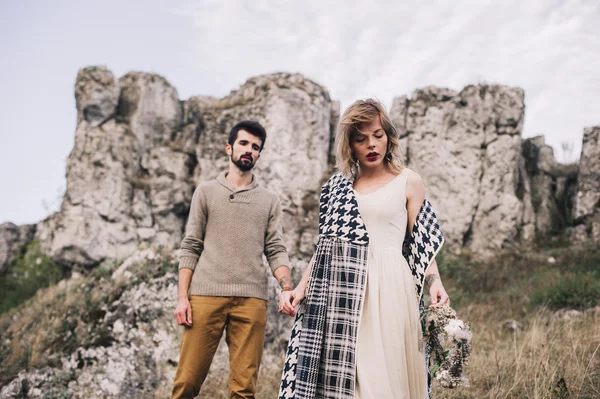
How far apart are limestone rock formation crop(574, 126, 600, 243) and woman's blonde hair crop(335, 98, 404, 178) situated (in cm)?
1536

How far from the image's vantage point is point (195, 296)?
3.10 meters

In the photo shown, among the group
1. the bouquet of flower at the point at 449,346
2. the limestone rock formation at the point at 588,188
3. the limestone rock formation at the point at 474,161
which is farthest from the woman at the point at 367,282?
the limestone rock formation at the point at 588,188

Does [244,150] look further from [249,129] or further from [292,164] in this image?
[292,164]

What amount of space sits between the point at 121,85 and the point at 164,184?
5.12 meters

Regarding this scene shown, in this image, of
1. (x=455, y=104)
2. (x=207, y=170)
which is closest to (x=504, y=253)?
(x=455, y=104)

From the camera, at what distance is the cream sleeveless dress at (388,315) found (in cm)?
205

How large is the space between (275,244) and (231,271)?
44 centimetres

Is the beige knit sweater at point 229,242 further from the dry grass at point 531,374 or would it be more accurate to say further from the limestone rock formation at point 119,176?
the limestone rock formation at point 119,176

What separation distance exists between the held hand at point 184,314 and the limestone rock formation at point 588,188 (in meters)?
15.8

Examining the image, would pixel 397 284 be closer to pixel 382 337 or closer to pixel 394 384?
pixel 382 337

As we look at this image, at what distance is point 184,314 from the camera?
9.93 feet

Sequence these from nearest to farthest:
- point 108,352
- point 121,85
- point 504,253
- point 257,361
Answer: point 257,361, point 108,352, point 504,253, point 121,85

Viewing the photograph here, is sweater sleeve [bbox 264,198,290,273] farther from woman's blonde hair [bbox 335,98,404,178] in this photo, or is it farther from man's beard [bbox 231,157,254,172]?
woman's blonde hair [bbox 335,98,404,178]

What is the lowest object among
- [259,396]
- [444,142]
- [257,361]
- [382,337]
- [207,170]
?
[259,396]
